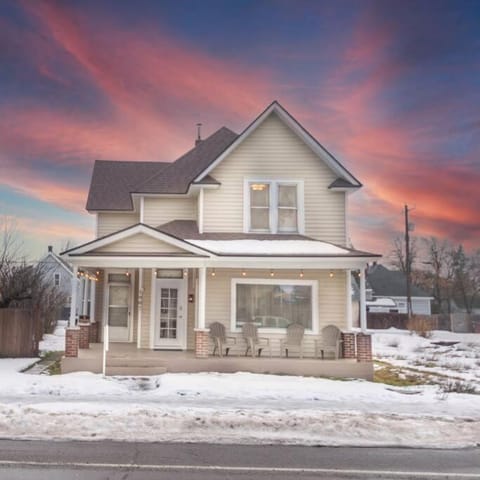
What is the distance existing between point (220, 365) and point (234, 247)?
360 centimetres

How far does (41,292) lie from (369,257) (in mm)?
15404

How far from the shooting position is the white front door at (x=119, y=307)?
58.4ft

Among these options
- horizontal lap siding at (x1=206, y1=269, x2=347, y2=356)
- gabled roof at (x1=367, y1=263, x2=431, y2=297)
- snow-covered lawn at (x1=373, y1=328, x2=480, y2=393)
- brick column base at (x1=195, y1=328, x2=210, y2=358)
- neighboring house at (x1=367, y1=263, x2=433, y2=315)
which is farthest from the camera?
gabled roof at (x1=367, y1=263, x2=431, y2=297)

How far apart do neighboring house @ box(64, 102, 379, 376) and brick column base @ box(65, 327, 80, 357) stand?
182 centimetres

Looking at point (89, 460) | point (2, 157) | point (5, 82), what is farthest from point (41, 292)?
point (89, 460)

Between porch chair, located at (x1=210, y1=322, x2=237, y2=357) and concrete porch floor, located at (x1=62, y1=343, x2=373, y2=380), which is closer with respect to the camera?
concrete porch floor, located at (x1=62, y1=343, x2=373, y2=380)

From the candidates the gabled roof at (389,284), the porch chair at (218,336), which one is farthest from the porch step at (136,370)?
the gabled roof at (389,284)

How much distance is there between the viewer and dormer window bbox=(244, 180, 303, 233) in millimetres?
17453

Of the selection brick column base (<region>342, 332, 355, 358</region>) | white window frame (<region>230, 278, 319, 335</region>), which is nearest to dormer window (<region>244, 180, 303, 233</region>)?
white window frame (<region>230, 278, 319, 335</region>)

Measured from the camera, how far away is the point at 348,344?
50.1 feet

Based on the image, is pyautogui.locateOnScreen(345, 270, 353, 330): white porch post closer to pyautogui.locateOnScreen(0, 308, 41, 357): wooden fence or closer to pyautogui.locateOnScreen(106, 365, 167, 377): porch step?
pyautogui.locateOnScreen(106, 365, 167, 377): porch step

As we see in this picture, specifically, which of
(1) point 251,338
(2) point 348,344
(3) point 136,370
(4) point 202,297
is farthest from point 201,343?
(2) point 348,344

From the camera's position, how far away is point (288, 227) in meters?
17.6

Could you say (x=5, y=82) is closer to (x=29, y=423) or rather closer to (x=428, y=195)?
(x=29, y=423)
